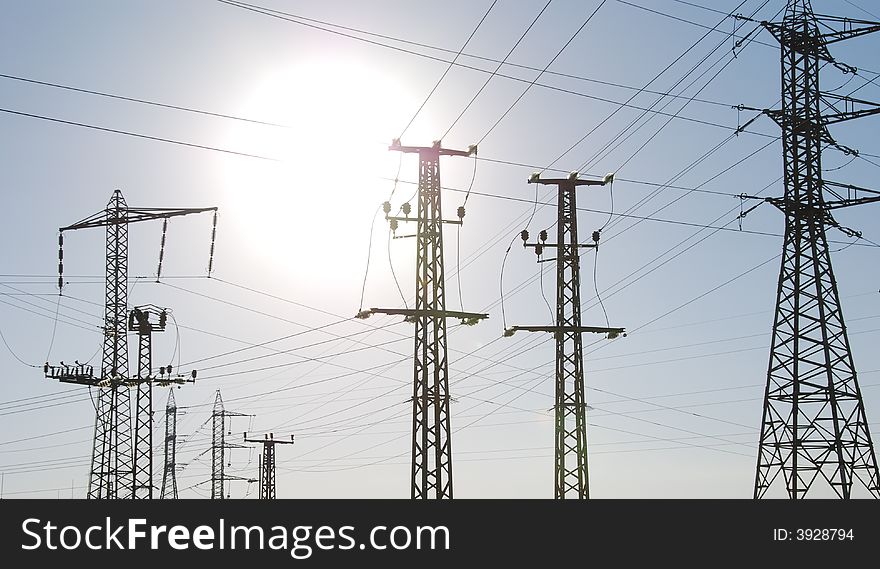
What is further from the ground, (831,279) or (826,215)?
(826,215)

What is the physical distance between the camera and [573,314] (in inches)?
1591

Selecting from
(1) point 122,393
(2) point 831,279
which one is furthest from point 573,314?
(1) point 122,393

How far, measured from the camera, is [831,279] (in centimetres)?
3881
